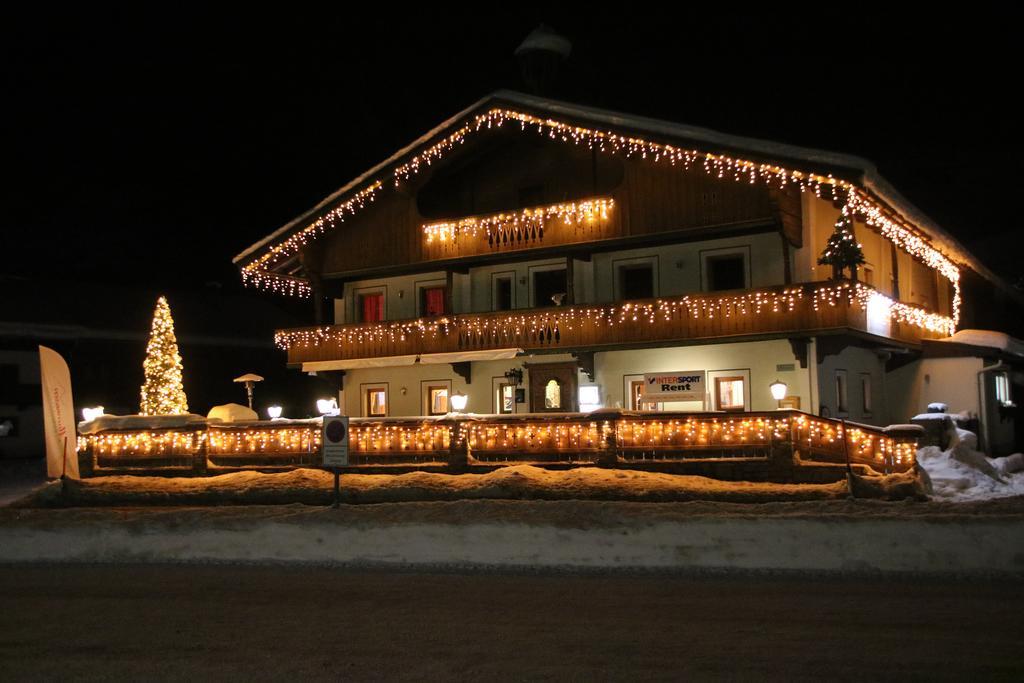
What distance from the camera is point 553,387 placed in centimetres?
2738

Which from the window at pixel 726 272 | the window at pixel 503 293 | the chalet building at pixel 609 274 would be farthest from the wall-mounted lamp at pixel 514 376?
the window at pixel 726 272

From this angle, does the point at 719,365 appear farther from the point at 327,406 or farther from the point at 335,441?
the point at 335,441

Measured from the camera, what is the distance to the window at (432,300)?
97.5 feet

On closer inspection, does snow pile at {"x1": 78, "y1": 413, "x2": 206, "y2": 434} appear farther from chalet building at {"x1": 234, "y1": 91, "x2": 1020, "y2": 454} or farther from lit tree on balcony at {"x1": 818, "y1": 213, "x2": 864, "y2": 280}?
lit tree on balcony at {"x1": 818, "y1": 213, "x2": 864, "y2": 280}

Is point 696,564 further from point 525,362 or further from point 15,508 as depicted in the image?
point 525,362

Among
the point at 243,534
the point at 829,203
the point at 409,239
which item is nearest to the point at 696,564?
the point at 243,534

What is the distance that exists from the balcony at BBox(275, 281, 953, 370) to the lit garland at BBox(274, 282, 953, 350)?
2 cm

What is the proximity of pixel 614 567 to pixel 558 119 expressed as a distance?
15.3 meters

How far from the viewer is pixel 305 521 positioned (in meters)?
14.4

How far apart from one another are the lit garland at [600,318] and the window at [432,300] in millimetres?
1812

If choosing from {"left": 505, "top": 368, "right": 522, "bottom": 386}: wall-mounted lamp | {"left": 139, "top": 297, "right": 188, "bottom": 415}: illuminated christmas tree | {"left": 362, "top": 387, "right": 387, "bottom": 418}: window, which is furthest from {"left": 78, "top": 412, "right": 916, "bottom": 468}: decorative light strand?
{"left": 362, "top": 387, "right": 387, "bottom": 418}: window

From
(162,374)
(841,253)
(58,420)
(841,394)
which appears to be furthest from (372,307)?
(841,253)

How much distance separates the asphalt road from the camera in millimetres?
7945

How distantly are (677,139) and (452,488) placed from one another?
11022mm
